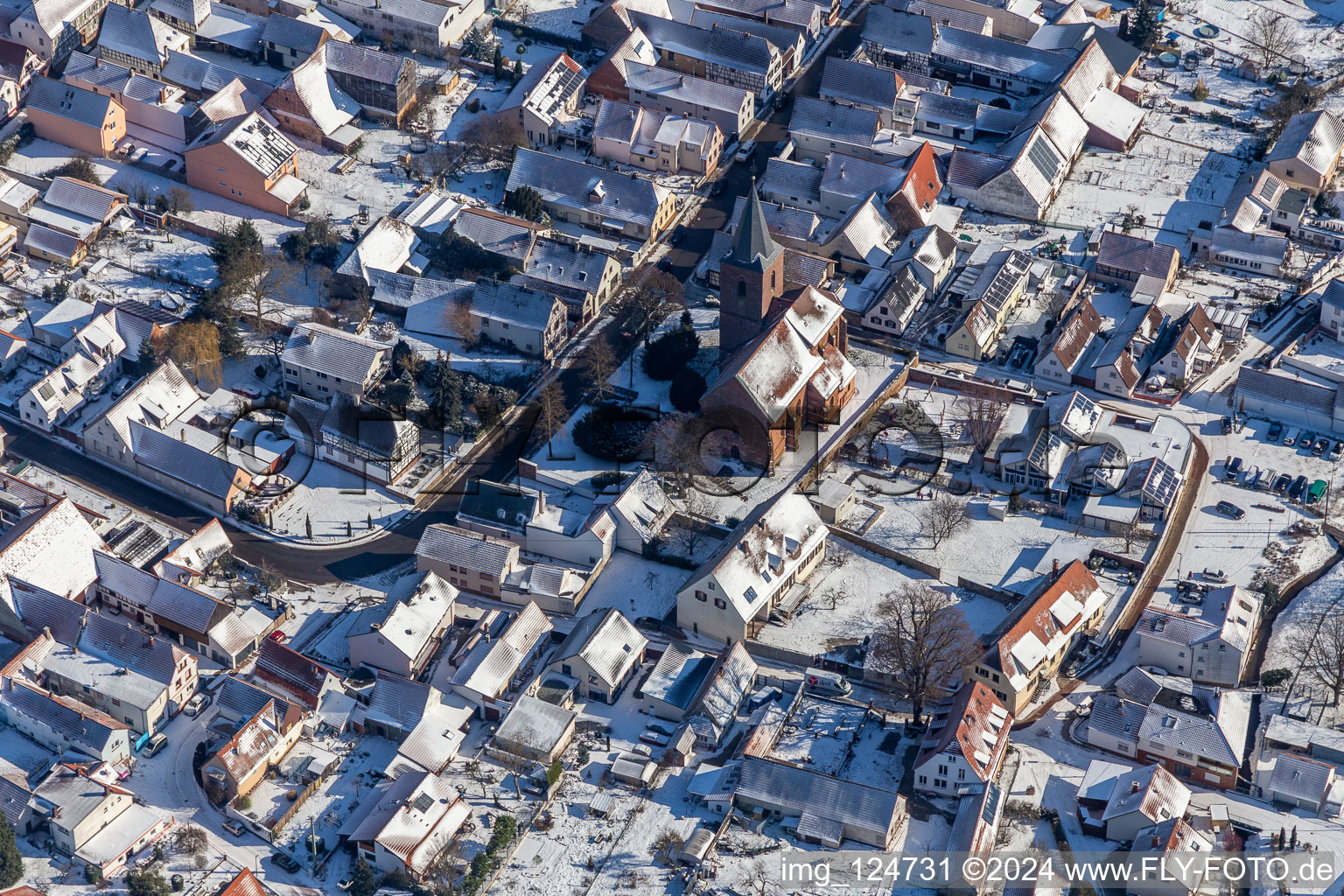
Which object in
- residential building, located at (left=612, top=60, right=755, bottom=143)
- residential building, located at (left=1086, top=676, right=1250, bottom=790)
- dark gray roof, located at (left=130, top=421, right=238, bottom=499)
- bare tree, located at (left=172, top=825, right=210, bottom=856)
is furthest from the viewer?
residential building, located at (left=612, top=60, right=755, bottom=143)

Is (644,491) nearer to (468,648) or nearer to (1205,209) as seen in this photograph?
(468,648)

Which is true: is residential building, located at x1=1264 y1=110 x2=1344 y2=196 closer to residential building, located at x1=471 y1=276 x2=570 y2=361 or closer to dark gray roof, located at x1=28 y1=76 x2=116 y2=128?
residential building, located at x1=471 y1=276 x2=570 y2=361

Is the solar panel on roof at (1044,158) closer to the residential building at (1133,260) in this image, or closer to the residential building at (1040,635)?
the residential building at (1133,260)

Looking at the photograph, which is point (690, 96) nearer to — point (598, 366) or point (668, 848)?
point (598, 366)

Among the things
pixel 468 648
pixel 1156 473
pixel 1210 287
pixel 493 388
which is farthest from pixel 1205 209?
pixel 468 648

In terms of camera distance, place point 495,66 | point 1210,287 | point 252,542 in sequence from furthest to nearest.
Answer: point 495,66 → point 1210,287 → point 252,542

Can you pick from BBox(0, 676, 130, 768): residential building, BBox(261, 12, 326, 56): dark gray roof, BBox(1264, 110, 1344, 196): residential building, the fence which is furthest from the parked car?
BBox(261, 12, 326, 56): dark gray roof

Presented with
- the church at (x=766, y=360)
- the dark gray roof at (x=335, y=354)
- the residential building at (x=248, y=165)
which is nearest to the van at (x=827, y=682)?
the church at (x=766, y=360)

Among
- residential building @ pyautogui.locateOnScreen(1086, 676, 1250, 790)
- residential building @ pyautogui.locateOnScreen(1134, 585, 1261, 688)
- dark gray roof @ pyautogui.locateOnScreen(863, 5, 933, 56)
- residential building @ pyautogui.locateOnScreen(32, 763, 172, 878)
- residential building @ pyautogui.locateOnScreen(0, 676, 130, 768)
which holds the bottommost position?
residential building @ pyautogui.locateOnScreen(32, 763, 172, 878)
